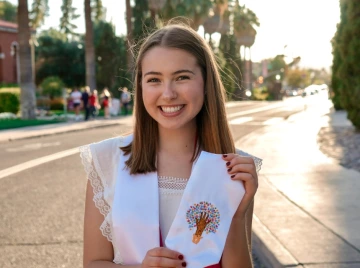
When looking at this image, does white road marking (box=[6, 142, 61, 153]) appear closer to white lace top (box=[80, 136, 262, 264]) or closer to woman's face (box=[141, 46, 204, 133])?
white lace top (box=[80, 136, 262, 264])

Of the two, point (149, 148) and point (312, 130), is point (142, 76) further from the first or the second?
point (312, 130)

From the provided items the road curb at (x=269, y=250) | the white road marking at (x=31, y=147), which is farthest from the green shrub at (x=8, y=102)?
the road curb at (x=269, y=250)

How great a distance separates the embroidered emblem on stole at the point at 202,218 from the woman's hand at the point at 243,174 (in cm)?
15

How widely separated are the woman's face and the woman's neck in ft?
0.22

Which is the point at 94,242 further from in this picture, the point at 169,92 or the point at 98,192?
the point at 169,92

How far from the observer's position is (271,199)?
8570mm

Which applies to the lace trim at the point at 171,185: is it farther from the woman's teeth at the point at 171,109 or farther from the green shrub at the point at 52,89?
the green shrub at the point at 52,89

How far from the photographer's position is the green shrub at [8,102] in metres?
37.3

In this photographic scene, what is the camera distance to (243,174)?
224cm

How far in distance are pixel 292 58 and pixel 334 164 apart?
126458 millimetres

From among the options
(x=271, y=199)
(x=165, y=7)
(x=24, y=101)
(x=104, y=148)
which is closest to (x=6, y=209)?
(x=271, y=199)

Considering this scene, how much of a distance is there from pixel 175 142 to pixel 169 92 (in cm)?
25

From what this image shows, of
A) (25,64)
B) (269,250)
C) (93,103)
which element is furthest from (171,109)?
(93,103)

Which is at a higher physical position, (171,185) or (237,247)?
(171,185)
